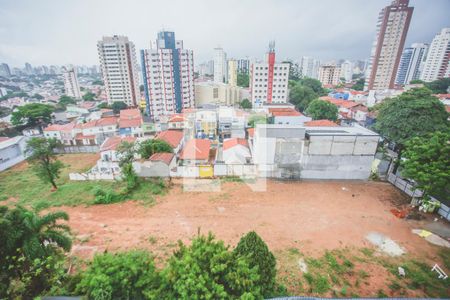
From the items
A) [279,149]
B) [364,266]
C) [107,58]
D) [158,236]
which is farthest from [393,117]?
[107,58]

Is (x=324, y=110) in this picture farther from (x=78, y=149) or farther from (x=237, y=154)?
(x=78, y=149)

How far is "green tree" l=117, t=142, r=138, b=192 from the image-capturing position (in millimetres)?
15328

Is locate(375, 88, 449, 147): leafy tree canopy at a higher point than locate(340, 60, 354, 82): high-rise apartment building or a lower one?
lower

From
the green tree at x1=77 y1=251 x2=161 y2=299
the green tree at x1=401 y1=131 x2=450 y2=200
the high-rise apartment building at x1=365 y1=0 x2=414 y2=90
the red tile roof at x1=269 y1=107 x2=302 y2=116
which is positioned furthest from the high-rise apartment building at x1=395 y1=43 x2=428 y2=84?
the green tree at x1=77 y1=251 x2=161 y2=299

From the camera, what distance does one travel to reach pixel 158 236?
10906mm

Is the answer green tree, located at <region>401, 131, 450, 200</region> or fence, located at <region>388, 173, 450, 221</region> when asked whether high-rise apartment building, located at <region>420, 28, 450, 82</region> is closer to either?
fence, located at <region>388, 173, 450, 221</region>

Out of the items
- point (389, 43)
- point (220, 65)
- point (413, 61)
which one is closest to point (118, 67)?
point (220, 65)

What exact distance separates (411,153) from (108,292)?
16.1 m

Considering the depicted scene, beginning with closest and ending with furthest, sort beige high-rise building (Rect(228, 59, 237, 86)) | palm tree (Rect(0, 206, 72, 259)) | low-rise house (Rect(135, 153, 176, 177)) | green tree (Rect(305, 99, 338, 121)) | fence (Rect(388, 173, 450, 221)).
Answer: palm tree (Rect(0, 206, 72, 259))
fence (Rect(388, 173, 450, 221))
low-rise house (Rect(135, 153, 176, 177))
green tree (Rect(305, 99, 338, 121))
beige high-rise building (Rect(228, 59, 237, 86))

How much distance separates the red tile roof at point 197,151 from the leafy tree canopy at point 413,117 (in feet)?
54.6

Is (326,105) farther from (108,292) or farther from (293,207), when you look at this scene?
(108,292)

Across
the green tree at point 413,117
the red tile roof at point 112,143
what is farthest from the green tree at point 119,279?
the green tree at point 413,117

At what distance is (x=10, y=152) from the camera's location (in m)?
22.7

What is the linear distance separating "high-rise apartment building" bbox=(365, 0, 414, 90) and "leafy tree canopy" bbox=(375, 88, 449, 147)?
1939 inches
